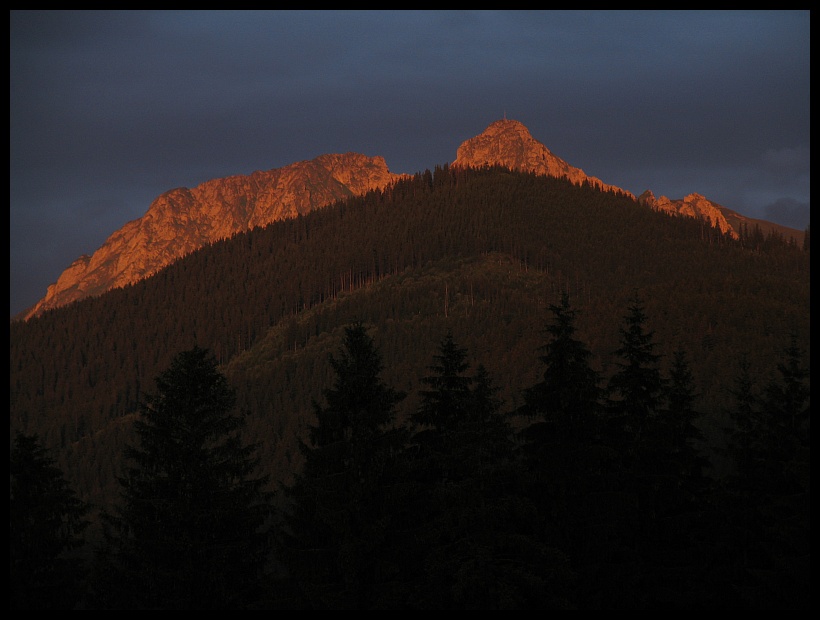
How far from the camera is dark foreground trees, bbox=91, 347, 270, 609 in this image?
111ft

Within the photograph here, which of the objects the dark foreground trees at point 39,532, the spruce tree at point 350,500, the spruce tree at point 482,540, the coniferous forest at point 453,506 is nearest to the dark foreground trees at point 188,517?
the coniferous forest at point 453,506

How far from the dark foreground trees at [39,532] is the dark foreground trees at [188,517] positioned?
2.72 meters

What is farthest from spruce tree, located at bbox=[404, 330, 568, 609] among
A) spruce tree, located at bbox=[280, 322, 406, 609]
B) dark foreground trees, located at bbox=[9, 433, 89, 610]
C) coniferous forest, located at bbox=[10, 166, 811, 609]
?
dark foreground trees, located at bbox=[9, 433, 89, 610]

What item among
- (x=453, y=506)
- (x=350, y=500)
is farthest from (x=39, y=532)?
(x=453, y=506)

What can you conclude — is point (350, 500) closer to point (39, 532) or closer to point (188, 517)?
point (188, 517)

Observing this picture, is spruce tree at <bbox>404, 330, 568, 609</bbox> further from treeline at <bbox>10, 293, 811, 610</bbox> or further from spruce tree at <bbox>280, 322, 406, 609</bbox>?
spruce tree at <bbox>280, 322, 406, 609</bbox>

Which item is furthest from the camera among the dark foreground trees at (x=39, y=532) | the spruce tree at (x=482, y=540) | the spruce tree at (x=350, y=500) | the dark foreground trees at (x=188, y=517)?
the dark foreground trees at (x=188, y=517)

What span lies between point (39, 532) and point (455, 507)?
14668mm

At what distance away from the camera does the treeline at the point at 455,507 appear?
29188mm

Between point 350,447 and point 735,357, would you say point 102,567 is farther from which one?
point 735,357

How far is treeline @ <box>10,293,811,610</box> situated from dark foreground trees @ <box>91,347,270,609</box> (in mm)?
88

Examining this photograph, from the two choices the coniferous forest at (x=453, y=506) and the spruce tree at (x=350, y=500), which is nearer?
the coniferous forest at (x=453, y=506)

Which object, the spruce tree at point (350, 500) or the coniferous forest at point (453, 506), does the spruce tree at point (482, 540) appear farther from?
the spruce tree at point (350, 500)

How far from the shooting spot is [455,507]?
2830cm
